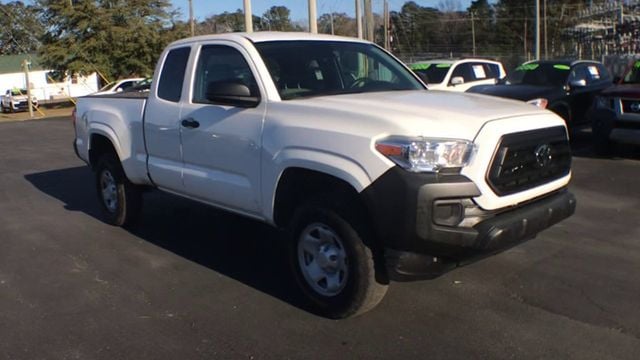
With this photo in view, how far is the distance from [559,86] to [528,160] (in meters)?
8.50

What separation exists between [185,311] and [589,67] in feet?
37.2

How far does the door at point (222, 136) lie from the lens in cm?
482

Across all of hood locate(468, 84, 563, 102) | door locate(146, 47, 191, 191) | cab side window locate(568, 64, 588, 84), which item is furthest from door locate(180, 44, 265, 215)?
cab side window locate(568, 64, 588, 84)

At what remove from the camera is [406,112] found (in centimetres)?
410

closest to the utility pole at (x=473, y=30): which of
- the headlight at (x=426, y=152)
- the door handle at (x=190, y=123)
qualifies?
the door handle at (x=190, y=123)

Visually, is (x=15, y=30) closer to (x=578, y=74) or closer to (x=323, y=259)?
(x=578, y=74)

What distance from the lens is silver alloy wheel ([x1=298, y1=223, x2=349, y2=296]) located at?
4.33 meters

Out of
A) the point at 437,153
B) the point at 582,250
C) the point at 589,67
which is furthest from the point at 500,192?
the point at 589,67

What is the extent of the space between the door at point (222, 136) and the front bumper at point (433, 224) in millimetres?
1262

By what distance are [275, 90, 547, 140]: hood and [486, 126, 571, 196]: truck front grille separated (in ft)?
0.60

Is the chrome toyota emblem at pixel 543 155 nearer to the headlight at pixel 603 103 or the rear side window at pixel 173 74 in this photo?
the rear side window at pixel 173 74

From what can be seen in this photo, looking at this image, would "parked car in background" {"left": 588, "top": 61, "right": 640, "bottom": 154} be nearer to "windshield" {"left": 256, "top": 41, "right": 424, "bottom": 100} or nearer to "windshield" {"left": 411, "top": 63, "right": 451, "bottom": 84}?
"windshield" {"left": 411, "top": 63, "right": 451, "bottom": 84}

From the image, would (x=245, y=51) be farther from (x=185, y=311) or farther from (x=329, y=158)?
(x=185, y=311)

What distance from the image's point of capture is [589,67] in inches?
525
